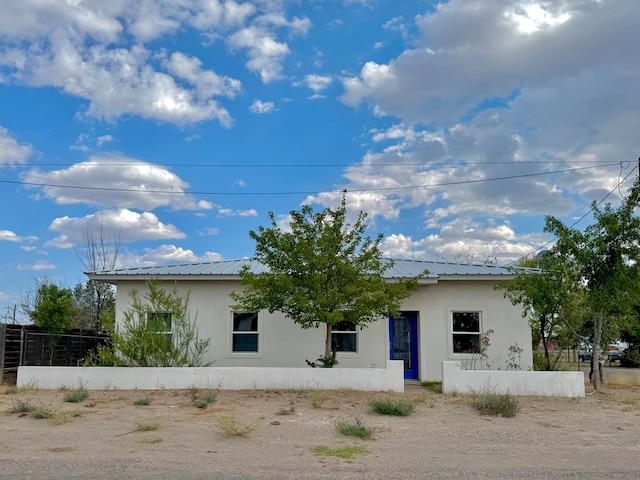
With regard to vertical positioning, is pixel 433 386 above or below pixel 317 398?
below

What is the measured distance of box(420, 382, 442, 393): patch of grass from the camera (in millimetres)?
14696

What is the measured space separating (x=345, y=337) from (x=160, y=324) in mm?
5638

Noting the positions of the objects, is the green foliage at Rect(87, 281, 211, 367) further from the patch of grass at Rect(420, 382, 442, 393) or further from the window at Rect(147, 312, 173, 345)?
the patch of grass at Rect(420, 382, 442, 393)

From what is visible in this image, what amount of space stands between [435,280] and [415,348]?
8.10 ft

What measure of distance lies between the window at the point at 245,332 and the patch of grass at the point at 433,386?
5223 millimetres

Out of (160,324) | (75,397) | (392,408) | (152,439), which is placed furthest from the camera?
(160,324)

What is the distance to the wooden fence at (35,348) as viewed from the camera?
16.0 meters

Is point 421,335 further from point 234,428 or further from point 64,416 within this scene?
point 64,416

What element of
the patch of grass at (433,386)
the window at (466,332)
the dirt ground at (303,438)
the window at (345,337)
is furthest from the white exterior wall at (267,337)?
the dirt ground at (303,438)

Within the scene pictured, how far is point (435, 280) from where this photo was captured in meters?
16.5

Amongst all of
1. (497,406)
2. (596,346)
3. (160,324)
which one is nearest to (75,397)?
(160,324)

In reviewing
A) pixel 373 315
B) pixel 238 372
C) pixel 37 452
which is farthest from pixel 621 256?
pixel 37 452

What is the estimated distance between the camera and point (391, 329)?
697 inches

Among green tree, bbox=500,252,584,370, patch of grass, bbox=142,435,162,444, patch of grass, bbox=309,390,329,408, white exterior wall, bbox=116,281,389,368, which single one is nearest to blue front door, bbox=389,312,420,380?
white exterior wall, bbox=116,281,389,368
